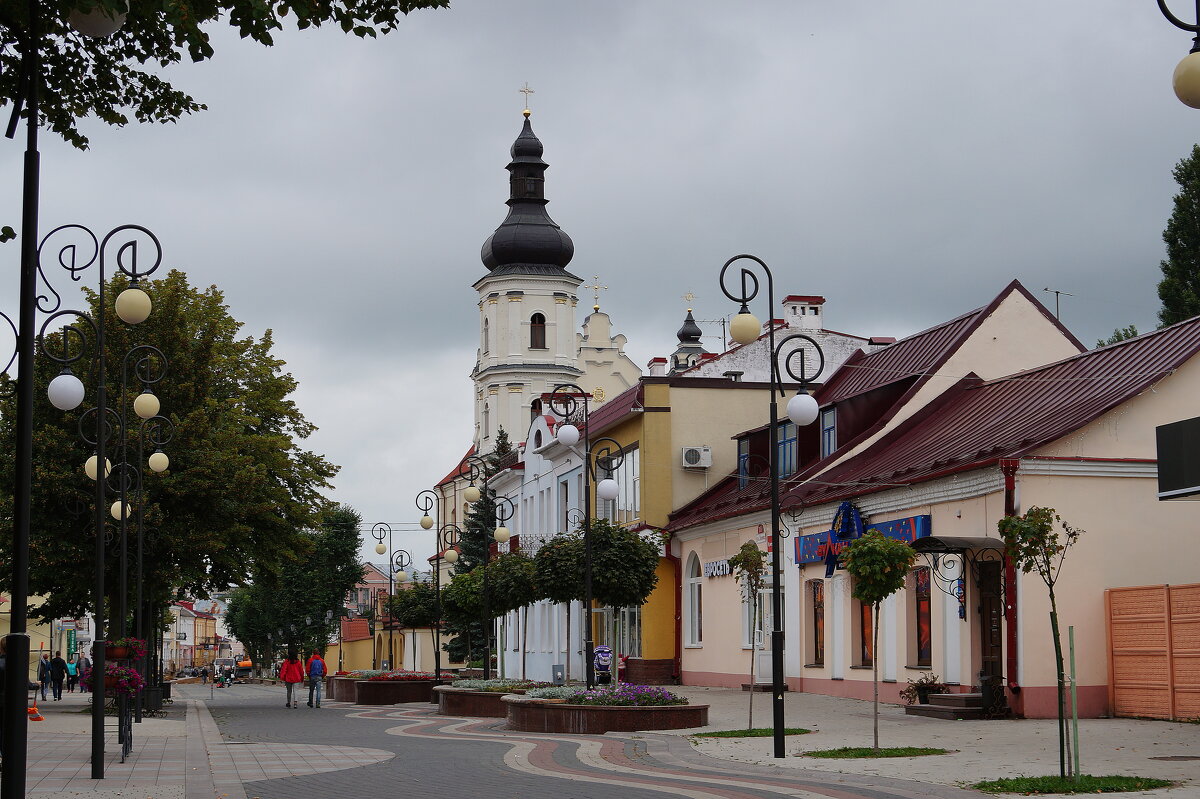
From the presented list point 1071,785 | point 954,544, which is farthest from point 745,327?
point 954,544

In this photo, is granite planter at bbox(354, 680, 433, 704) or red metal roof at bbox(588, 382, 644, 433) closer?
→ granite planter at bbox(354, 680, 433, 704)

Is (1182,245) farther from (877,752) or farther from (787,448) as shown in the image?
(877,752)

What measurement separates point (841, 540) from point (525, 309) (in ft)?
202

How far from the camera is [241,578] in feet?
131

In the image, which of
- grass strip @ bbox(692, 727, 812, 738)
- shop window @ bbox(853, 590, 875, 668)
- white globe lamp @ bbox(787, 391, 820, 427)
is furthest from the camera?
shop window @ bbox(853, 590, 875, 668)

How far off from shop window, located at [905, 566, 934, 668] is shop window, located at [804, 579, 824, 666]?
4.32 meters

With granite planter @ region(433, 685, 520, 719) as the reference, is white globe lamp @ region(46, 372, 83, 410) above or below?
above

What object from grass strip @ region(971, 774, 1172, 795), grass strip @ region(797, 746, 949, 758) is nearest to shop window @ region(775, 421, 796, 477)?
grass strip @ region(797, 746, 949, 758)

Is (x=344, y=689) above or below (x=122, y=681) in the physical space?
below

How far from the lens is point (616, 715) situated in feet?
77.3

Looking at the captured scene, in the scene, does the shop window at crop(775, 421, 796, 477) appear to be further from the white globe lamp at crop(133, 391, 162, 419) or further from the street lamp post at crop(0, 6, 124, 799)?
the street lamp post at crop(0, 6, 124, 799)

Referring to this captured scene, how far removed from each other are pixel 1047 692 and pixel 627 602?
11853mm

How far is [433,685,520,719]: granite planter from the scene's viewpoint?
30984 millimetres

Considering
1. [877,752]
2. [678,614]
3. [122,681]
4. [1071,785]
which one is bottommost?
[877,752]
